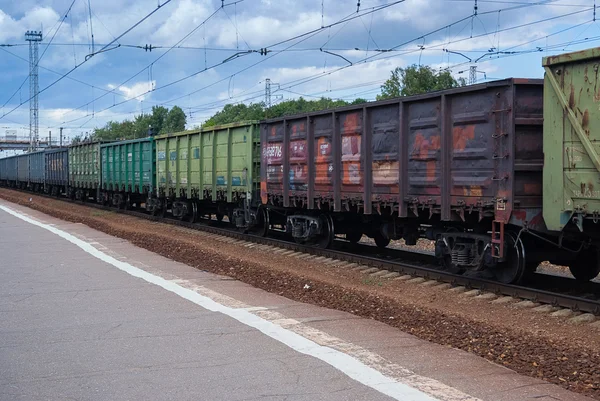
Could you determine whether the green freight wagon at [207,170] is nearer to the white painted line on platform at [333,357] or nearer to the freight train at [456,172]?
the freight train at [456,172]

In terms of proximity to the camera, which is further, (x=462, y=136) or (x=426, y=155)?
(x=426, y=155)

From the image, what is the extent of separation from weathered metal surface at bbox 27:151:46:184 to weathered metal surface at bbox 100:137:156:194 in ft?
59.5

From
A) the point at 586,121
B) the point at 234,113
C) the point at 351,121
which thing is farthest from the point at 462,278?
the point at 234,113

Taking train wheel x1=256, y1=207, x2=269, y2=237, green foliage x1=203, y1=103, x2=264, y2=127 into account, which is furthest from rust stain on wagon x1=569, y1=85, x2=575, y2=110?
green foliage x1=203, y1=103, x2=264, y2=127

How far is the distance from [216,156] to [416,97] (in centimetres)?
1002

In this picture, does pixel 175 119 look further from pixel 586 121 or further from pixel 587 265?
pixel 586 121

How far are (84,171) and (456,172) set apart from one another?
3075cm

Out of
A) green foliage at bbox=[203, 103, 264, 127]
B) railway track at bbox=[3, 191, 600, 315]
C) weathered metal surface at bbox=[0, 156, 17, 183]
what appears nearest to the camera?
railway track at bbox=[3, 191, 600, 315]

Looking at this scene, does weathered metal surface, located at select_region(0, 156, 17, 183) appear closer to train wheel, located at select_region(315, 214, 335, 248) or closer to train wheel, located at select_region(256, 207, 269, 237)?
train wheel, located at select_region(256, 207, 269, 237)

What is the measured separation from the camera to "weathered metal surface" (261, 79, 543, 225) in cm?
923

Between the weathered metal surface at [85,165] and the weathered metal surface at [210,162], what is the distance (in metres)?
10.5

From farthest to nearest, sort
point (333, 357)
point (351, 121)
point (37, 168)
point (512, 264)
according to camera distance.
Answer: point (37, 168), point (351, 121), point (512, 264), point (333, 357)

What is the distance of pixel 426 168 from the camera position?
427 inches

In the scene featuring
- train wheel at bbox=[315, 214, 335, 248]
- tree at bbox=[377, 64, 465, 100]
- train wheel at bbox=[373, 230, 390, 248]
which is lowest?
train wheel at bbox=[373, 230, 390, 248]
